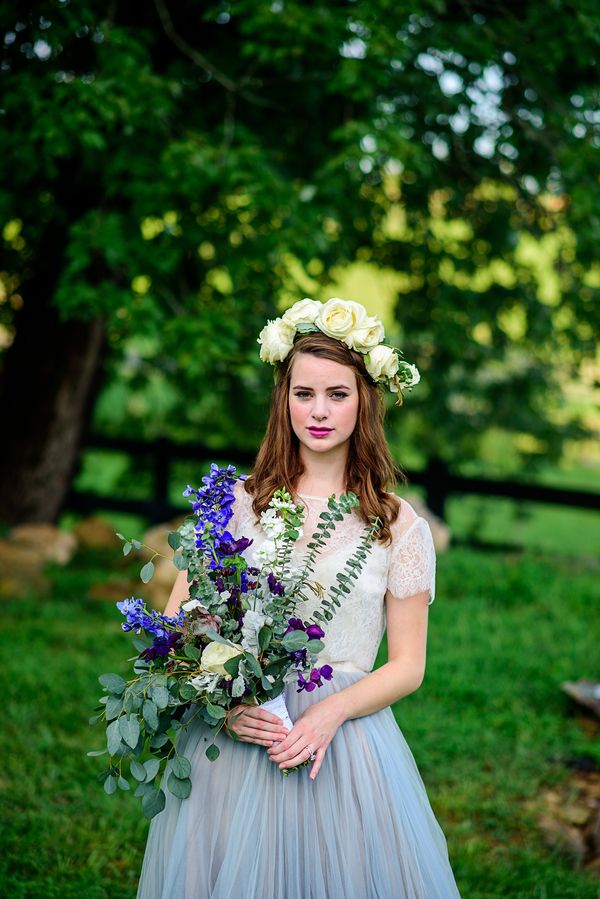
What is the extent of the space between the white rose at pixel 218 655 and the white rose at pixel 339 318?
0.84 metres

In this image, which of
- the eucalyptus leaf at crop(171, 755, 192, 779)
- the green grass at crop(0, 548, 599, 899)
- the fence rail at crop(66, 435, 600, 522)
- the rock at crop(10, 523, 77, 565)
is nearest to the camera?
the eucalyptus leaf at crop(171, 755, 192, 779)

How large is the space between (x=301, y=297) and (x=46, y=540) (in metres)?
2.97

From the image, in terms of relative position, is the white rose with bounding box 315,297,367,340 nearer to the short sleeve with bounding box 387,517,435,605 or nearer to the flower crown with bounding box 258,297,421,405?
the flower crown with bounding box 258,297,421,405

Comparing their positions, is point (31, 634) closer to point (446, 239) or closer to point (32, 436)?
point (32, 436)

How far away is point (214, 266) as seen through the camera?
22.6 ft

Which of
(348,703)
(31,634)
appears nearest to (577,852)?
(348,703)

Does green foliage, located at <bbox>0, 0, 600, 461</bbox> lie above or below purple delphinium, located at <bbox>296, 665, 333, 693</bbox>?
above

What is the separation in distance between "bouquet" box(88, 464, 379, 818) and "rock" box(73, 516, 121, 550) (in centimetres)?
594

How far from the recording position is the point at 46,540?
284 inches

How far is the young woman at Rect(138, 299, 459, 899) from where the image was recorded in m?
2.21

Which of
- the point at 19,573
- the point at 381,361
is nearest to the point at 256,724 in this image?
the point at 381,361

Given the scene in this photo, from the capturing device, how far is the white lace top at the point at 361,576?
237 cm

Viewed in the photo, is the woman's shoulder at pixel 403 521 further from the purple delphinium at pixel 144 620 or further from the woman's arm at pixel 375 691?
the purple delphinium at pixel 144 620

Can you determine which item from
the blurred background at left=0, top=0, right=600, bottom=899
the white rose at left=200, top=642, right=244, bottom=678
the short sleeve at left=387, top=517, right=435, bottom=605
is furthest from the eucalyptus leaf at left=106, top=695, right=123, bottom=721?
the blurred background at left=0, top=0, right=600, bottom=899
